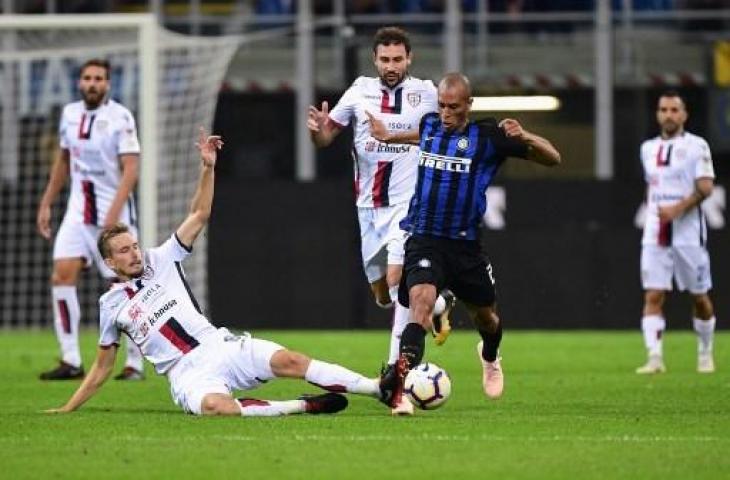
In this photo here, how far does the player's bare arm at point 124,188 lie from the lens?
47.9 feet

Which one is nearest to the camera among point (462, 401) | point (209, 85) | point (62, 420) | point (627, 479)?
point (627, 479)

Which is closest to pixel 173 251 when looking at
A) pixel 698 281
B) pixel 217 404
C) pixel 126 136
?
pixel 217 404

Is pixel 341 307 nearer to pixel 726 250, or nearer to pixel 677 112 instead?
pixel 726 250

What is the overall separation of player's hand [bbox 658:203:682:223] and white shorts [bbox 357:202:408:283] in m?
3.52

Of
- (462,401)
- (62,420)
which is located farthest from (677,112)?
(62,420)

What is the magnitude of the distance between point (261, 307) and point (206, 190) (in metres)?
11.0

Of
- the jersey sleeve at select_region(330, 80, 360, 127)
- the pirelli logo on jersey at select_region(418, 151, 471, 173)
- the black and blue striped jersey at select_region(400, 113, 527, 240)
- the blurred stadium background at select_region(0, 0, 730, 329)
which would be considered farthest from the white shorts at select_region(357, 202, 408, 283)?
the blurred stadium background at select_region(0, 0, 730, 329)

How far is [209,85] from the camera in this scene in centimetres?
2053

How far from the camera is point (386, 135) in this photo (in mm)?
12102

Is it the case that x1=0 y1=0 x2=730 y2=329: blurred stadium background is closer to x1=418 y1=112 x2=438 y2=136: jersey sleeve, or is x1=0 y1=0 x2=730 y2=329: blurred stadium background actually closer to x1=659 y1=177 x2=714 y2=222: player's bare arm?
x1=659 y1=177 x2=714 y2=222: player's bare arm

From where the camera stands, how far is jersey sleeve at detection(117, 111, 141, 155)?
14875mm

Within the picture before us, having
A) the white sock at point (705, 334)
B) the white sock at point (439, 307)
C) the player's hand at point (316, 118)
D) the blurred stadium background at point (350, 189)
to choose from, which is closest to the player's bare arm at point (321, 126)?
the player's hand at point (316, 118)

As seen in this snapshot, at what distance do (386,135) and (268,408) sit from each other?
79.8 inches

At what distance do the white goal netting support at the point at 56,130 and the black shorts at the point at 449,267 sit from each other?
318 inches
